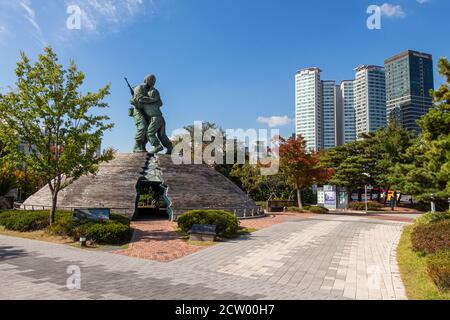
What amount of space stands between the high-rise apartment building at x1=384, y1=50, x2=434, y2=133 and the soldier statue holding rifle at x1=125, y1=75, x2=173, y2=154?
62417 millimetres

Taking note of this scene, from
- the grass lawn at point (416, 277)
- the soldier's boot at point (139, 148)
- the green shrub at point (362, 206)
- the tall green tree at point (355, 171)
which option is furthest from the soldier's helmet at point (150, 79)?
the green shrub at point (362, 206)

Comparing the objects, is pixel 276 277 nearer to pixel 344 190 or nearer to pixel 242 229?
pixel 242 229

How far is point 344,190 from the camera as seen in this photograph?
143 feet

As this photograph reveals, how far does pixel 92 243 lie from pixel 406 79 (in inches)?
3395

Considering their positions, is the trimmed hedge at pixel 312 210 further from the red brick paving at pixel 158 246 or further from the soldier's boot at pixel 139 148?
the red brick paving at pixel 158 246

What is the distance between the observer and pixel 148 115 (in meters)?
31.3

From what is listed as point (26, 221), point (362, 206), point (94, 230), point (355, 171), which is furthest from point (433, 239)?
point (355, 171)

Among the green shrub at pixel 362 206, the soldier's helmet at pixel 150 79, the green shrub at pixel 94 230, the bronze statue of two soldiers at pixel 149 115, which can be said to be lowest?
the green shrub at pixel 362 206

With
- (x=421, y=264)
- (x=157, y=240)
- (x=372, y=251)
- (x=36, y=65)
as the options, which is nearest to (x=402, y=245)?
(x=372, y=251)

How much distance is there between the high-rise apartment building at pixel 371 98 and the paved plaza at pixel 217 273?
3004 inches

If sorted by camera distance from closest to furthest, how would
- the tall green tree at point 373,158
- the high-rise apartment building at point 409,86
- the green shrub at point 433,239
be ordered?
the green shrub at point 433,239 < the tall green tree at point 373,158 < the high-rise apartment building at point 409,86

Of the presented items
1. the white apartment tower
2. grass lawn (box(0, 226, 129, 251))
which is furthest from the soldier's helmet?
the white apartment tower

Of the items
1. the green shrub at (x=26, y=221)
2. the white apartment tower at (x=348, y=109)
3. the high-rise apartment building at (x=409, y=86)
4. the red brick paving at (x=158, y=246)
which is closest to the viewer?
the red brick paving at (x=158, y=246)

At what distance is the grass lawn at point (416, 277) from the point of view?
793 centimetres
